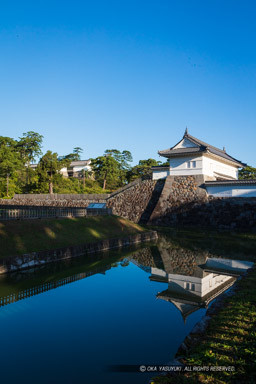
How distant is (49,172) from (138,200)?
15120mm

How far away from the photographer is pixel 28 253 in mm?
9523

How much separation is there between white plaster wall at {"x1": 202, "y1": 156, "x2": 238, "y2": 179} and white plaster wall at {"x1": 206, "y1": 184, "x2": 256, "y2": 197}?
1.96 metres

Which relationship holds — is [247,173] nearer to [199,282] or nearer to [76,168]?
[76,168]

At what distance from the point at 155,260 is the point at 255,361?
8104mm

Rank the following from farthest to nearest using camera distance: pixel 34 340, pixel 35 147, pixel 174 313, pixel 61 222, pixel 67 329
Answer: pixel 35 147 → pixel 61 222 → pixel 174 313 → pixel 67 329 → pixel 34 340

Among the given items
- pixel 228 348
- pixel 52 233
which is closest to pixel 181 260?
pixel 52 233

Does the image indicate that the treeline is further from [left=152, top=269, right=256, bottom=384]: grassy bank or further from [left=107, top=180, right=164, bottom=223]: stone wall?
[left=152, top=269, right=256, bottom=384]: grassy bank

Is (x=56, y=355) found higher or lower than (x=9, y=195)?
lower

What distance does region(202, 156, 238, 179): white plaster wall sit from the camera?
24538mm

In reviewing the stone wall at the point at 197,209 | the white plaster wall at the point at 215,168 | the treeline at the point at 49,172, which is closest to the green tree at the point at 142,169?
the treeline at the point at 49,172

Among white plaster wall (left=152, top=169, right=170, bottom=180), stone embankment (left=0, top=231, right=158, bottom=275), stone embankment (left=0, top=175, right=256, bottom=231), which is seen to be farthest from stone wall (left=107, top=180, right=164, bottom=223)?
stone embankment (left=0, top=231, right=158, bottom=275)

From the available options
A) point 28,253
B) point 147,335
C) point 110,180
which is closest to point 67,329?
point 147,335

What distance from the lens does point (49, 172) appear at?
1435 inches

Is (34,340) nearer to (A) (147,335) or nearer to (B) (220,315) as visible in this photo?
(A) (147,335)
